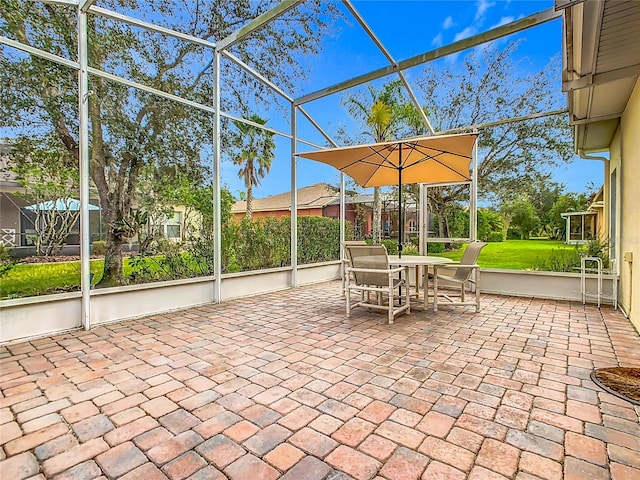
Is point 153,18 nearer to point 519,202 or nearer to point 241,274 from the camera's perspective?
point 241,274

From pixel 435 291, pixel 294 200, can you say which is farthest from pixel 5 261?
pixel 435 291

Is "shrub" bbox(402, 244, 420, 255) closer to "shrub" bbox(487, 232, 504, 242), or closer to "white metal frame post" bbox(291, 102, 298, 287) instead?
"shrub" bbox(487, 232, 504, 242)

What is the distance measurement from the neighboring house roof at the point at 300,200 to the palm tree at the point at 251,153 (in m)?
0.20

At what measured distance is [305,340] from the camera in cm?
358

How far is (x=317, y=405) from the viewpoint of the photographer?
87.8 inches

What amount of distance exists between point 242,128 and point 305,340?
4.09 metres

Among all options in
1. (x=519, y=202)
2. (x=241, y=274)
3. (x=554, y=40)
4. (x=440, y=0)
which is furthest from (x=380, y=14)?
(x=241, y=274)

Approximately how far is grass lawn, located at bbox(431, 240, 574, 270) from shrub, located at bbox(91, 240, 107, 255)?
6.06m

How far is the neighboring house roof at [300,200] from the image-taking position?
625 cm

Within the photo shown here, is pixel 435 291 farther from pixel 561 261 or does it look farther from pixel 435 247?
pixel 561 261

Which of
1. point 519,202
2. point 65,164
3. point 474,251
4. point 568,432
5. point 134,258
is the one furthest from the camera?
point 519,202

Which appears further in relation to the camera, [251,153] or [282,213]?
[282,213]

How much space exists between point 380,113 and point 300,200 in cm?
381

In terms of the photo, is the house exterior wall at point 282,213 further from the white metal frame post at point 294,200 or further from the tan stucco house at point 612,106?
the tan stucco house at point 612,106
